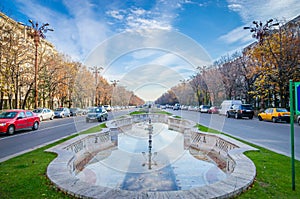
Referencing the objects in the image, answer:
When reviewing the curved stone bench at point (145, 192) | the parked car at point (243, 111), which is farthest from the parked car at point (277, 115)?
the curved stone bench at point (145, 192)

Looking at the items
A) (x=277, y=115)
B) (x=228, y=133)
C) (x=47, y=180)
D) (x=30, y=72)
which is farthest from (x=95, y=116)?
(x=47, y=180)

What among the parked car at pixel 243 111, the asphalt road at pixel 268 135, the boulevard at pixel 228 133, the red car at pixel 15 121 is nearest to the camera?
the boulevard at pixel 228 133

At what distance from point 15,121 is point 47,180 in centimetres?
1140

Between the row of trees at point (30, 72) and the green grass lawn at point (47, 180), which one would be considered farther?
the row of trees at point (30, 72)

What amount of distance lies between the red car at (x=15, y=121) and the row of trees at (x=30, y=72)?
1224 cm

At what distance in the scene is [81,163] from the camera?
8961 millimetres

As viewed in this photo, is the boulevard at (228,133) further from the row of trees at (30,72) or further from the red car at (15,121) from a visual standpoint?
the row of trees at (30,72)

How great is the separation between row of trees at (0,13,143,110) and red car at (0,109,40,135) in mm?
12242

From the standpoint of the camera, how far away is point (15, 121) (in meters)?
14.8

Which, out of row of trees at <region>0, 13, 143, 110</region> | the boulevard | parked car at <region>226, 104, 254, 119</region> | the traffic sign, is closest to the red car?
the boulevard

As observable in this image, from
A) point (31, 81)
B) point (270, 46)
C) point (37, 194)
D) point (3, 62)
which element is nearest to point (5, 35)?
point (3, 62)

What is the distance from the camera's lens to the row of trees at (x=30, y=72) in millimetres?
25906

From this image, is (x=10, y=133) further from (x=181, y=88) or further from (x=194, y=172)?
(x=181, y=88)

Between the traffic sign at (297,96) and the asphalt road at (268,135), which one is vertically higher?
the traffic sign at (297,96)
